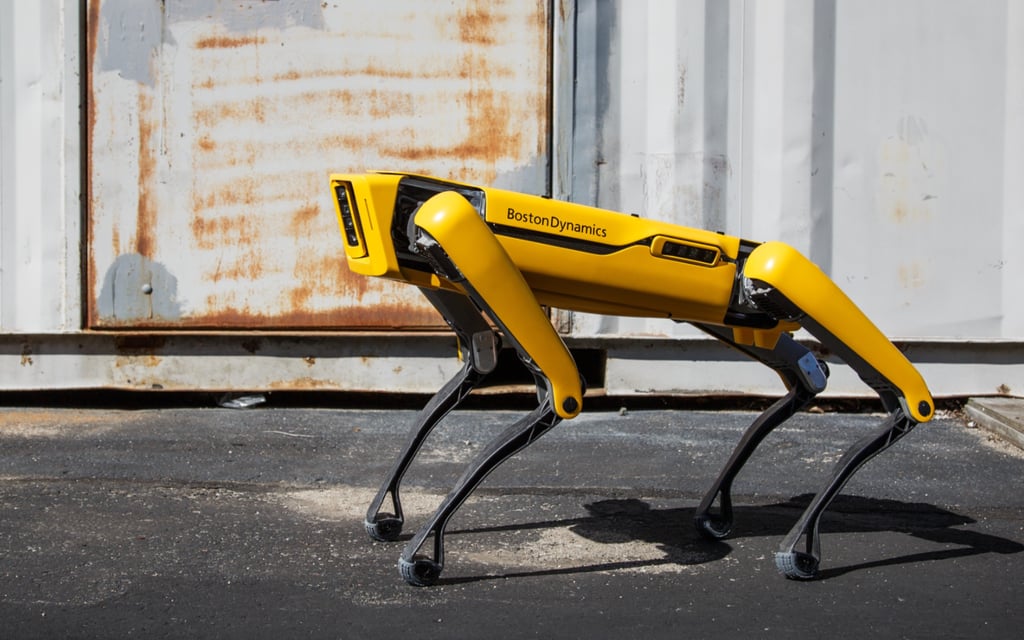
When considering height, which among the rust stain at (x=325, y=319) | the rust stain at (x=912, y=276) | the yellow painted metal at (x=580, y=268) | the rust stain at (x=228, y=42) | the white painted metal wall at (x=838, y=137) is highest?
the rust stain at (x=228, y=42)

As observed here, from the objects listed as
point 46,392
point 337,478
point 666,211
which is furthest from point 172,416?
point 666,211

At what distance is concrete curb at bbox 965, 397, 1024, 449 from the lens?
524 cm

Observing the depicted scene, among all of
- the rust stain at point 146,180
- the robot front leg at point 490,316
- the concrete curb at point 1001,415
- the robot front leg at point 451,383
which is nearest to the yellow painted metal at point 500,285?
the robot front leg at point 490,316

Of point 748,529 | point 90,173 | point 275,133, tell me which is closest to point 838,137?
point 748,529

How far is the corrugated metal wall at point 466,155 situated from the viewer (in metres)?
5.93

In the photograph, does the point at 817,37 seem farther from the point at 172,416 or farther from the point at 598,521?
the point at 172,416

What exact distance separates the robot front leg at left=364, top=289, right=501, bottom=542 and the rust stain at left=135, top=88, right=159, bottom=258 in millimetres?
2894

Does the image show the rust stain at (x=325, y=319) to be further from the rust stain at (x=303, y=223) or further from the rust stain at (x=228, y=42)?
the rust stain at (x=228, y=42)

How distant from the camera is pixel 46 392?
6066 mm

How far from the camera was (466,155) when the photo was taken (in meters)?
5.97

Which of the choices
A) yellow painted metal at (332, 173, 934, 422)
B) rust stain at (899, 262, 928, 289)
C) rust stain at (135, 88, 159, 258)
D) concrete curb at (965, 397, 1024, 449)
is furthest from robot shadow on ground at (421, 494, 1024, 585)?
rust stain at (135, 88, 159, 258)

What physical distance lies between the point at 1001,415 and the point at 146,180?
451cm

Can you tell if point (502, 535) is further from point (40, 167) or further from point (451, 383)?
point (40, 167)

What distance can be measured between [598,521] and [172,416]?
2795 mm
